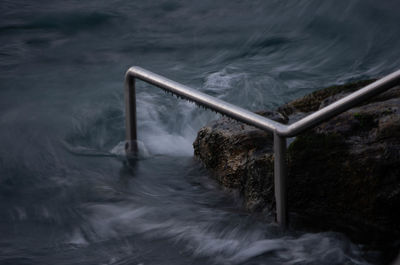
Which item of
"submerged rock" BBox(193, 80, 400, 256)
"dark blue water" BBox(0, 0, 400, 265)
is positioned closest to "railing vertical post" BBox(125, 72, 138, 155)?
"dark blue water" BBox(0, 0, 400, 265)

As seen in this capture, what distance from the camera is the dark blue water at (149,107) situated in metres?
3.06

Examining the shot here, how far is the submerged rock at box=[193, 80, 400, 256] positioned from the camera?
288 cm

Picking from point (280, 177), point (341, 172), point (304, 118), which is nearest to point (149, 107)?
point (341, 172)

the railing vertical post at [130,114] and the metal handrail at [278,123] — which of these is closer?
the metal handrail at [278,123]

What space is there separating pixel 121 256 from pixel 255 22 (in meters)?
9.67

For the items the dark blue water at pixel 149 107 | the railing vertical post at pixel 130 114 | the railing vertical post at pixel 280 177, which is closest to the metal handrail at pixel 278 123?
the railing vertical post at pixel 280 177

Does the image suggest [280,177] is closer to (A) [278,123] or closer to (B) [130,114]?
(A) [278,123]

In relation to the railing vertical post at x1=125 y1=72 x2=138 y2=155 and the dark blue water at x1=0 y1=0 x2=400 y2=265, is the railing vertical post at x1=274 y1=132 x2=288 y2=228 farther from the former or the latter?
the railing vertical post at x1=125 y1=72 x2=138 y2=155

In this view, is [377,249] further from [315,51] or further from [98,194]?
[315,51]

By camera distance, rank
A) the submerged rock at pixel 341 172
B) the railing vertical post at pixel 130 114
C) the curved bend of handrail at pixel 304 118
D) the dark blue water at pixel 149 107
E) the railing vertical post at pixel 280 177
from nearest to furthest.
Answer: the curved bend of handrail at pixel 304 118 < the railing vertical post at pixel 280 177 < the submerged rock at pixel 341 172 < the dark blue water at pixel 149 107 < the railing vertical post at pixel 130 114

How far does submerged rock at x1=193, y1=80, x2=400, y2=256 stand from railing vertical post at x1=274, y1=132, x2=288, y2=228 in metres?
0.19

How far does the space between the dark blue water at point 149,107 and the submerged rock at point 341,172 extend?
0.50 ft

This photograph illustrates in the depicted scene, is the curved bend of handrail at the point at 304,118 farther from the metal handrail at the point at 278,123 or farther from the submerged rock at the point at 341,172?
the submerged rock at the point at 341,172

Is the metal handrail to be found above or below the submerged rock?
above
